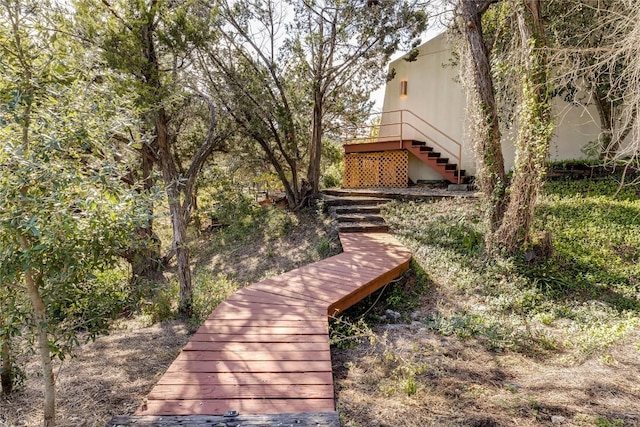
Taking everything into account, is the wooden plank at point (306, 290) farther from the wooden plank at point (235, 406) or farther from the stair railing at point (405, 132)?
the stair railing at point (405, 132)

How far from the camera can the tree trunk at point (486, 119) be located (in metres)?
5.43

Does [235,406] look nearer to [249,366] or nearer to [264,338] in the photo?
[249,366]

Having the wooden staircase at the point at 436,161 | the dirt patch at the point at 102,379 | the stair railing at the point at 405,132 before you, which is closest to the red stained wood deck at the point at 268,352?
the dirt patch at the point at 102,379

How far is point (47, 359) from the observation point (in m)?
2.21

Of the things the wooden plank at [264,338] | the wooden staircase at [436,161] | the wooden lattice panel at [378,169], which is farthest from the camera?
the wooden lattice panel at [378,169]

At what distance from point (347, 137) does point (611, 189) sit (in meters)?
7.23

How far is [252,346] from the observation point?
303 centimetres

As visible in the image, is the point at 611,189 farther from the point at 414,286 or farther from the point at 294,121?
the point at 294,121

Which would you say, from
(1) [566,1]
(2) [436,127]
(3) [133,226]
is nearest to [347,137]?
(2) [436,127]

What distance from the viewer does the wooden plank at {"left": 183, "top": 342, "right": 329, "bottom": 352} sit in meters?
2.98

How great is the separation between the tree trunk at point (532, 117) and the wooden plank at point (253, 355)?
3.72 meters

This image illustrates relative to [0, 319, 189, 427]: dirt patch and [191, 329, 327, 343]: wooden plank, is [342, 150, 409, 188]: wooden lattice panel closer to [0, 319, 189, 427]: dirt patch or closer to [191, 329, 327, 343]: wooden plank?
[0, 319, 189, 427]: dirt patch

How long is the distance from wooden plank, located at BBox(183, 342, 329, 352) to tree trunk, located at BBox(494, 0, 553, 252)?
362cm

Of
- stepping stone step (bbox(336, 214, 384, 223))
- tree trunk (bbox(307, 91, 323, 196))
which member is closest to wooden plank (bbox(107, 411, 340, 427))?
stepping stone step (bbox(336, 214, 384, 223))
